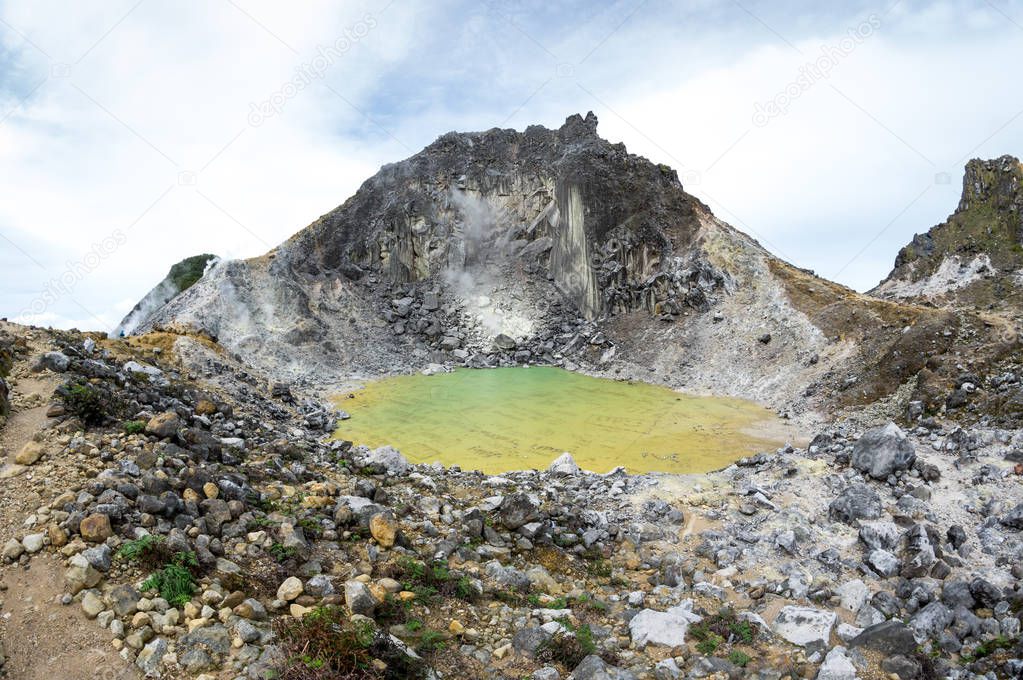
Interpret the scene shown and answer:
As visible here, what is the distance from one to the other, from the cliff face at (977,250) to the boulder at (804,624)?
44.7 meters

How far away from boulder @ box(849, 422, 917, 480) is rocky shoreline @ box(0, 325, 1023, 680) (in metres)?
0.05

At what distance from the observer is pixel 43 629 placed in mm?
4770

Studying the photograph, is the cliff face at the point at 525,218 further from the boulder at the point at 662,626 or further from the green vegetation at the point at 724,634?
the boulder at the point at 662,626

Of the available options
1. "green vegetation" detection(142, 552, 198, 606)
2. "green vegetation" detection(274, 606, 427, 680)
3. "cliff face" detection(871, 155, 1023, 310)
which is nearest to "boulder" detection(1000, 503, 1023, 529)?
"green vegetation" detection(274, 606, 427, 680)

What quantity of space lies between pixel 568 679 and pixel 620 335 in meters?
33.7

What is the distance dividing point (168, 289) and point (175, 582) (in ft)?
144

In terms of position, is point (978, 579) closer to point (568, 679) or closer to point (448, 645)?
point (568, 679)

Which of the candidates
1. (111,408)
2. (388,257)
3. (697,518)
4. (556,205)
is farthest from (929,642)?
(388,257)

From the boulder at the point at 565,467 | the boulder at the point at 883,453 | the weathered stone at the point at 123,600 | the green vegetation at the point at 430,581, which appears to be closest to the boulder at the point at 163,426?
the weathered stone at the point at 123,600

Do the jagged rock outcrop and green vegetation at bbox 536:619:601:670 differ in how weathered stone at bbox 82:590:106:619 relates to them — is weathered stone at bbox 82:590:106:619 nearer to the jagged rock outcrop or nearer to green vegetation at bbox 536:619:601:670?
green vegetation at bbox 536:619:601:670

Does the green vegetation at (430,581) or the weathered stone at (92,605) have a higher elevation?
the green vegetation at (430,581)

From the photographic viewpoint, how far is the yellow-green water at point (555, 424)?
58.3 ft

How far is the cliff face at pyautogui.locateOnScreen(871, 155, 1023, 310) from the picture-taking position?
147 ft

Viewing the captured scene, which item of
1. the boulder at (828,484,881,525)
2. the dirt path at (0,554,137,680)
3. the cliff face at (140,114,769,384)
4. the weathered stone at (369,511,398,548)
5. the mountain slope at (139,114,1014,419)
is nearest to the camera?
the dirt path at (0,554,137,680)
